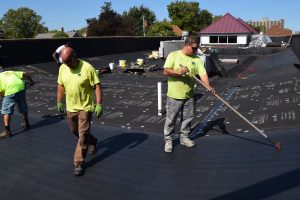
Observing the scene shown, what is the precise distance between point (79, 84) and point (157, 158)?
5.55ft

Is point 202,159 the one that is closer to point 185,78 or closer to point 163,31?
point 185,78

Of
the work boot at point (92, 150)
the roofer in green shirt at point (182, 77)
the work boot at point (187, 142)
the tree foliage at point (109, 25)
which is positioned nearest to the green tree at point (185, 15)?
the tree foliage at point (109, 25)

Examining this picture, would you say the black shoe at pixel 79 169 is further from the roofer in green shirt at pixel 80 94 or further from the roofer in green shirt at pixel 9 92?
the roofer in green shirt at pixel 9 92

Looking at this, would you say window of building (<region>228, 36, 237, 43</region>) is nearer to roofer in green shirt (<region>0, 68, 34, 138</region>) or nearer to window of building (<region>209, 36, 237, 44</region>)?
window of building (<region>209, 36, 237, 44</region>)

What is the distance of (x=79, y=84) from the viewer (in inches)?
175

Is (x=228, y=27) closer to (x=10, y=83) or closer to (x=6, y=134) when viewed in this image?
(x=10, y=83)

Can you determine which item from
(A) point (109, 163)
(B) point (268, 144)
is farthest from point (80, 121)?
(B) point (268, 144)

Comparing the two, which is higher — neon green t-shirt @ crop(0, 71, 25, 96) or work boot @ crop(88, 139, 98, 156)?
neon green t-shirt @ crop(0, 71, 25, 96)

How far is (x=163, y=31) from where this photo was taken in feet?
188

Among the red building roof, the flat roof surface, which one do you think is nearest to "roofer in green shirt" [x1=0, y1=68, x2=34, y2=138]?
the flat roof surface

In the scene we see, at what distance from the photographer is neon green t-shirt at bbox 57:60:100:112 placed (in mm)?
4422

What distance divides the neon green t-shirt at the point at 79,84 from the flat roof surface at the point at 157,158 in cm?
95

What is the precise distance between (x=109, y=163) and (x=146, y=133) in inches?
67.0

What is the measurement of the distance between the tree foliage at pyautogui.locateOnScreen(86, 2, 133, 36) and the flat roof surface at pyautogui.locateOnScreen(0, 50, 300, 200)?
1684 inches
